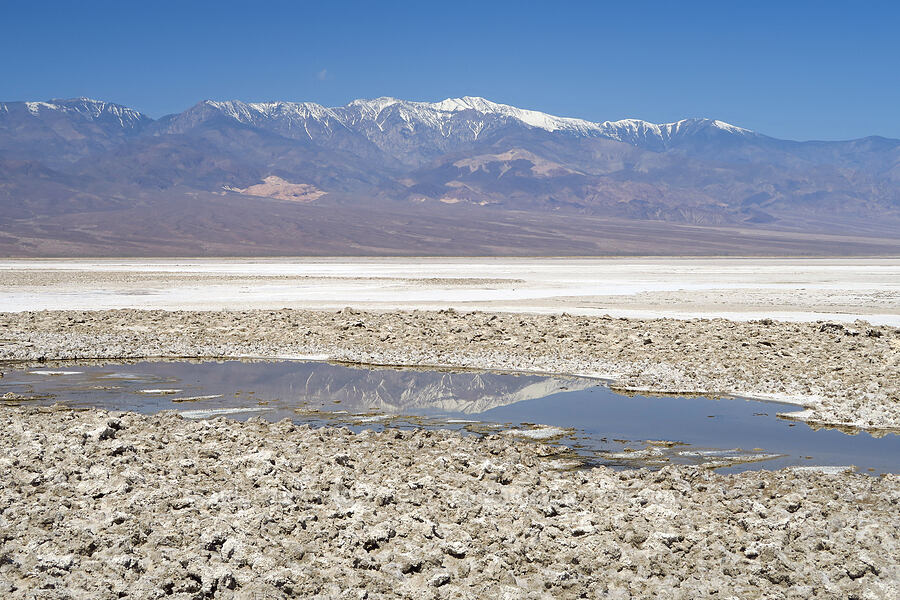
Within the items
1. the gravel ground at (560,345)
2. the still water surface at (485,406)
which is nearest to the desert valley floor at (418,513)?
the gravel ground at (560,345)

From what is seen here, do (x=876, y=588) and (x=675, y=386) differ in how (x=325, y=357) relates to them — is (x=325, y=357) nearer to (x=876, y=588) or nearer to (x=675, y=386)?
(x=675, y=386)

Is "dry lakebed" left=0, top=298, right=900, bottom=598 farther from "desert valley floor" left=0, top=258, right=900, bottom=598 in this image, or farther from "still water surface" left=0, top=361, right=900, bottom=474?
"still water surface" left=0, top=361, right=900, bottom=474

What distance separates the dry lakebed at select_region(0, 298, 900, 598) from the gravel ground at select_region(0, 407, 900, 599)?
0.06 feet

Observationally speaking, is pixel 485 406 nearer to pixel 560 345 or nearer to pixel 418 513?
pixel 418 513

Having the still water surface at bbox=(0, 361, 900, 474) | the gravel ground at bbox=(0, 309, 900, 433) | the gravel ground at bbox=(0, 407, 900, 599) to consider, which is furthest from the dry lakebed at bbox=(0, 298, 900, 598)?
the gravel ground at bbox=(0, 309, 900, 433)

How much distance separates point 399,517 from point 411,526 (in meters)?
0.22

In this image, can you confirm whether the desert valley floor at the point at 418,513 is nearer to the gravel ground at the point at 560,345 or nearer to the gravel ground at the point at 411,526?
the gravel ground at the point at 411,526

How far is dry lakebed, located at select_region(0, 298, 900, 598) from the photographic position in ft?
20.4

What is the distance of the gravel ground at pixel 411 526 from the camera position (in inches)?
244

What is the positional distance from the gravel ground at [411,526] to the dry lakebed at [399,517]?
19mm

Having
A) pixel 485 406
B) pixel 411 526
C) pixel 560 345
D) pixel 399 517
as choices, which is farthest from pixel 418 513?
pixel 560 345

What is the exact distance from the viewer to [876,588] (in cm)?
614

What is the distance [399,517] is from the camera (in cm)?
733

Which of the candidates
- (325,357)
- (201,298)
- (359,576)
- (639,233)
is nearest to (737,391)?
(325,357)
